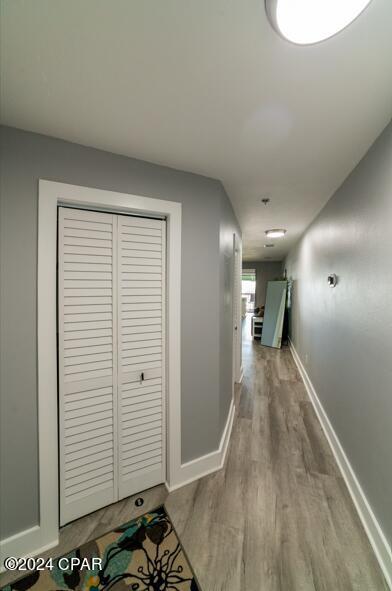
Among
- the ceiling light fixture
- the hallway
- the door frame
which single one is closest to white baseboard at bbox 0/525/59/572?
the door frame

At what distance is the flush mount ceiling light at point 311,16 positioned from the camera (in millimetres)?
674

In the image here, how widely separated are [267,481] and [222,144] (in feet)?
8.06

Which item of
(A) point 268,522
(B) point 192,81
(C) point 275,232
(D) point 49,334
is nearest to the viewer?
(B) point 192,81

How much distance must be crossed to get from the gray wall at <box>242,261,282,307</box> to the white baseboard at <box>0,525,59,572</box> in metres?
7.55

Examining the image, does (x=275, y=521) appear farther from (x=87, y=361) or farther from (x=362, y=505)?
(x=87, y=361)

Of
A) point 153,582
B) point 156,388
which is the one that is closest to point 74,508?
point 153,582

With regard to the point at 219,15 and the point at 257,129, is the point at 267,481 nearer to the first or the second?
the point at 257,129

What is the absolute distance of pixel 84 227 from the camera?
1.49 m

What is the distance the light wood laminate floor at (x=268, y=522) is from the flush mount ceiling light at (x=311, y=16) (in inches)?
92.6

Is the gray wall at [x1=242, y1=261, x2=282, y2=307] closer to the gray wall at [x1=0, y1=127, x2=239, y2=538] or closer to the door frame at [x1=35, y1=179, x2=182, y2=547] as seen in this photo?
the gray wall at [x1=0, y1=127, x2=239, y2=538]

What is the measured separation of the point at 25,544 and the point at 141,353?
1.20 m

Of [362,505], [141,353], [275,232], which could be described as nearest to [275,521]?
[362,505]

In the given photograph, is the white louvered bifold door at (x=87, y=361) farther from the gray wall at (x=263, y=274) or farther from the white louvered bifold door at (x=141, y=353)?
the gray wall at (x=263, y=274)

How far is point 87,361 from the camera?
4.97 feet
